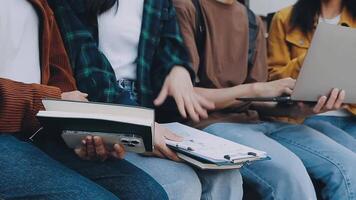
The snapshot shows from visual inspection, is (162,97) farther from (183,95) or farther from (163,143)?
(163,143)

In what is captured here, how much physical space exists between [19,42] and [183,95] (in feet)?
1.27

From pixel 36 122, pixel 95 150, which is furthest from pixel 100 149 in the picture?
pixel 36 122

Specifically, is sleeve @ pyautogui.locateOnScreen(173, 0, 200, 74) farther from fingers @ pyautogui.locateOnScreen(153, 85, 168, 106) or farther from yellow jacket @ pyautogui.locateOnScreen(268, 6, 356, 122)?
yellow jacket @ pyautogui.locateOnScreen(268, 6, 356, 122)

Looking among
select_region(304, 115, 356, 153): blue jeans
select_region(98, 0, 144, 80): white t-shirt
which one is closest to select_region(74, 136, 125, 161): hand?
select_region(98, 0, 144, 80): white t-shirt

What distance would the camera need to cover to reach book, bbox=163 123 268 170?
35.3 inches

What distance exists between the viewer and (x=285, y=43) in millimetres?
1518

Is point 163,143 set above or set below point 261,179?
above

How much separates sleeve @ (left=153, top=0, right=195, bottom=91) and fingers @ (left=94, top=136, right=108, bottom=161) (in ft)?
1.18

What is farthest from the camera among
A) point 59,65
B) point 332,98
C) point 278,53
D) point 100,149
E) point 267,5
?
point 267,5

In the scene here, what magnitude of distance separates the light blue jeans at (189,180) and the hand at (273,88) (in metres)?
0.32

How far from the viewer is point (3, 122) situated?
2.63 feet

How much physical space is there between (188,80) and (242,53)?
304 mm

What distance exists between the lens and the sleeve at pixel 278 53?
1.47 metres

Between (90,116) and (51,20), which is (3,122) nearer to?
(90,116)
